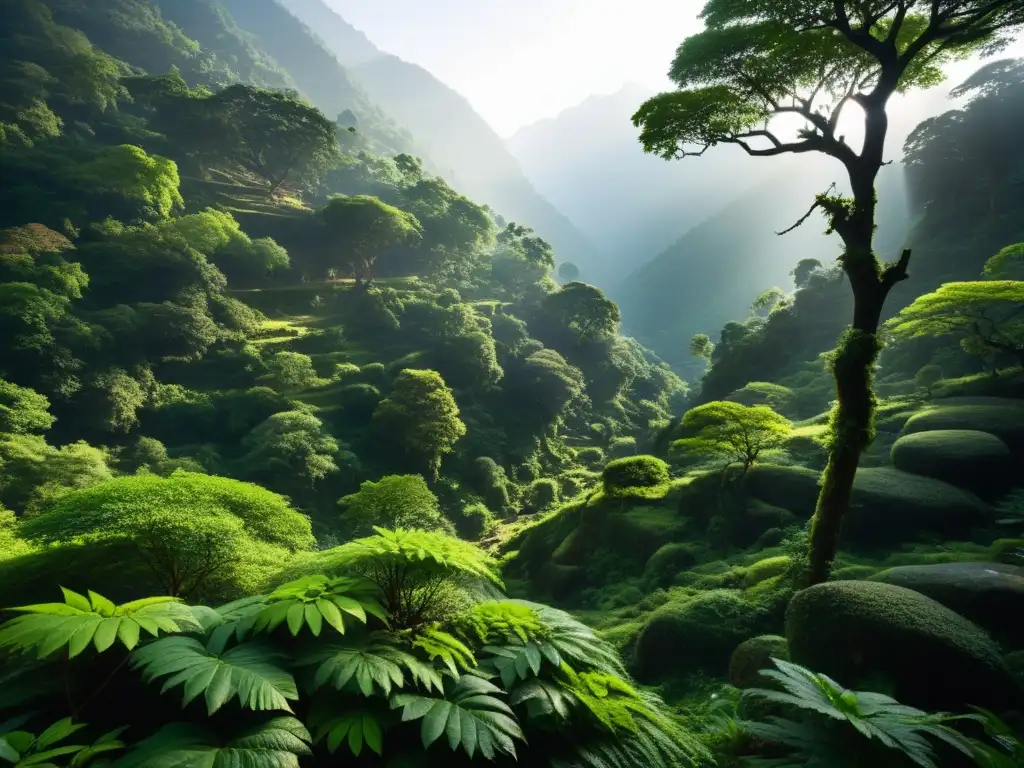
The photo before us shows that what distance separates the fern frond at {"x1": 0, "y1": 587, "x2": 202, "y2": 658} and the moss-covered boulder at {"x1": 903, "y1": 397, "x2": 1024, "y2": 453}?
A: 1822 cm

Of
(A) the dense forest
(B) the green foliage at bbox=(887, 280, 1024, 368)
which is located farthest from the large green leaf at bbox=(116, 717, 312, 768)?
(B) the green foliage at bbox=(887, 280, 1024, 368)

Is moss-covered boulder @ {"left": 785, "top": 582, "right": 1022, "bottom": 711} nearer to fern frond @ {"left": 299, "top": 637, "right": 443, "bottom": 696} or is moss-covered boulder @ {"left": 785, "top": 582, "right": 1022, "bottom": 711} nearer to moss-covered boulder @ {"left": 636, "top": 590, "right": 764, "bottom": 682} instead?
moss-covered boulder @ {"left": 636, "top": 590, "right": 764, "bottom": 682}

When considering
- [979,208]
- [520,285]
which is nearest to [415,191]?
[520,285]

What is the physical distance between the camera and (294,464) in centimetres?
2886

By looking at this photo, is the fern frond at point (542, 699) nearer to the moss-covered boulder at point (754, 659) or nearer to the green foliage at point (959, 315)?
the moss-covered boulder at point (754, 659)

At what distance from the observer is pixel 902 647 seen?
5.39 m

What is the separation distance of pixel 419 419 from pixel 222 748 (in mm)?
32489

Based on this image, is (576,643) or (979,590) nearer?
(576,643)

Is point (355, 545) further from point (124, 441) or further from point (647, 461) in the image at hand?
point (124, 441)

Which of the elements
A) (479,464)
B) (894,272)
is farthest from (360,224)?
(894,272)

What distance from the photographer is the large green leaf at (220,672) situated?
244 centimetres

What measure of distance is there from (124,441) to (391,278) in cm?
3814

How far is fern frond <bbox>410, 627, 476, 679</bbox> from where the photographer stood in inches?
118

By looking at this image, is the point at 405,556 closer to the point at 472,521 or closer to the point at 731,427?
the point at 731,427
